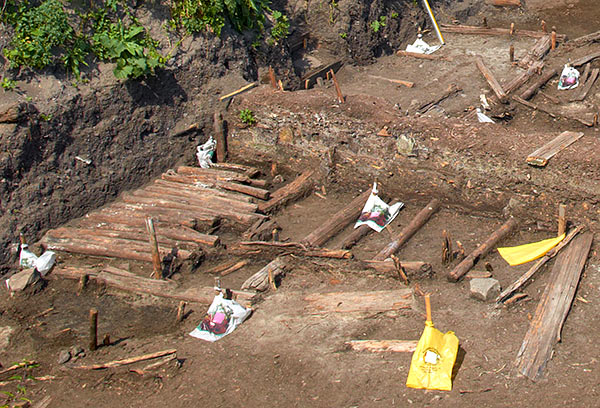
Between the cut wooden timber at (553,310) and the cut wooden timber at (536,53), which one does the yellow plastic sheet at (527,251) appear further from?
the cut wooden timber at (536,53)

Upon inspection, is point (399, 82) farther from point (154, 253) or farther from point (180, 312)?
point (180, 312)

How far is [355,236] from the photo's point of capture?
10.8 metres

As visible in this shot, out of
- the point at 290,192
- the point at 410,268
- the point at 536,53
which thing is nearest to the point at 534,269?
the point at 410,268

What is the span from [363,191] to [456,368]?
4856mm

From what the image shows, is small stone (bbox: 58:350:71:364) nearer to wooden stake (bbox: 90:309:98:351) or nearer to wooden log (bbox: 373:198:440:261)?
wooden stake (bbox: 90:309:98:351)

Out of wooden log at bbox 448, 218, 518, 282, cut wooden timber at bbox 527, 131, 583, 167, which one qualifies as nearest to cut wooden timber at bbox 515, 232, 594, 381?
wooden log at bbox 448, 218, 518, 282

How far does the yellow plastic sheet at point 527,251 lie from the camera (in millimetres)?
9438

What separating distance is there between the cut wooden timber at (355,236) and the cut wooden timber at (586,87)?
5.99m

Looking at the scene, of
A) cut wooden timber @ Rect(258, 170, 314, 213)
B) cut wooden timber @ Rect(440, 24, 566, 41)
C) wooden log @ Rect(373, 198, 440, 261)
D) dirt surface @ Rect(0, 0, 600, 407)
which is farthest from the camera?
cut wooden timber @ Rect(440, 24, 566, 41)

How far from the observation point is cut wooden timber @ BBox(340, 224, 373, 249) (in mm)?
10625

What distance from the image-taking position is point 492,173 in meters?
10.4

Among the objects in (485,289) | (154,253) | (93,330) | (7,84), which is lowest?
(485,289)

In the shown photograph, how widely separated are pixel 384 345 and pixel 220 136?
6605 mm

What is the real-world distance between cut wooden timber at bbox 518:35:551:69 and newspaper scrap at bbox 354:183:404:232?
6.28 m
